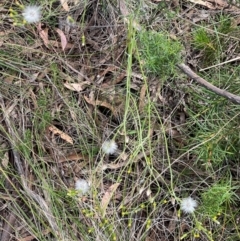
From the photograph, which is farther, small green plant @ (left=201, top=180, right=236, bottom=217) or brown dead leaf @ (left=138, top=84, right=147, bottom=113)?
brown dead leaf @ (left=138, top=84, right=147, bottom=113)

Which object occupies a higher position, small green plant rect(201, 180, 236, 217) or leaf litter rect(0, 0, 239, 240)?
leaf litter rect(0, 0, 239, 240)

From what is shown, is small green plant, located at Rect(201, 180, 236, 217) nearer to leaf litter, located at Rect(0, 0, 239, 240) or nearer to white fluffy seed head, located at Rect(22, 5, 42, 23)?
leaf litter, located at Rect(0, 0, 239, 240)

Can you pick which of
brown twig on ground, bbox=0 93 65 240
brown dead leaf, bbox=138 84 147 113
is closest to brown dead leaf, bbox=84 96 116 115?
brown dead leaf, bbox=138 84 147 113

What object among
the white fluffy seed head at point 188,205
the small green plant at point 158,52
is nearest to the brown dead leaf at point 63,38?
the small green plant at point 158,52

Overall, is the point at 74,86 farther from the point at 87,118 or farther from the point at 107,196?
the point at 107,196

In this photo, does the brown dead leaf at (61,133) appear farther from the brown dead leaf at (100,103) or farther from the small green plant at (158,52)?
the small green plant at (158,52)

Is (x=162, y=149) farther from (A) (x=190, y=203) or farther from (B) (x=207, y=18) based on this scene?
(B) (x=207, y=18)

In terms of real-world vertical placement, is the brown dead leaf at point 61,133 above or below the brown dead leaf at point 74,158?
above
